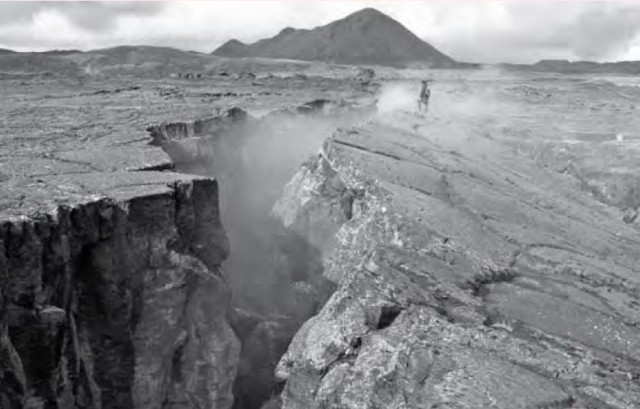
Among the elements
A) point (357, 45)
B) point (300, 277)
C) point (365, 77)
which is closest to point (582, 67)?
point (357, 45)

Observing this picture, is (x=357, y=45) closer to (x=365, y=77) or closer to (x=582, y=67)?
(x=582, y=67)

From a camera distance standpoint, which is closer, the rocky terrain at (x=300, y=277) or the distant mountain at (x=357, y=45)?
the rocky terrain at (x=300, y=277)

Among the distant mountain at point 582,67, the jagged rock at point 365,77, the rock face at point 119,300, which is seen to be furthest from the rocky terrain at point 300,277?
the distant mountain at point 582,67

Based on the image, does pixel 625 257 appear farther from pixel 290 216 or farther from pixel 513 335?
pixel 290 216

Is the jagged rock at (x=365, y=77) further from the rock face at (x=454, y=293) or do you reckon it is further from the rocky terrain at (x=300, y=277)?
the rock face at (x=454, y=293)

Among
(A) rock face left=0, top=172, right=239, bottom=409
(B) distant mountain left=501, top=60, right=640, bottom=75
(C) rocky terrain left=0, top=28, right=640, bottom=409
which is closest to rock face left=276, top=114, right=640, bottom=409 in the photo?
(C) rocky terrain left=0, top=28, right=640, bottom=409
